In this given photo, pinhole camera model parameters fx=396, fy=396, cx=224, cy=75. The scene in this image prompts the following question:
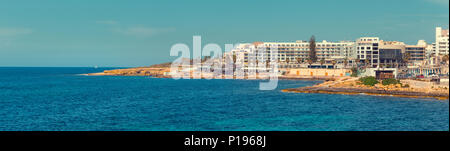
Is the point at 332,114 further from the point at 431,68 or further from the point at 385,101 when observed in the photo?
the point at 431,68

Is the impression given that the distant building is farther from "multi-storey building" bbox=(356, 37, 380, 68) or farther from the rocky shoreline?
the rocky shoreline

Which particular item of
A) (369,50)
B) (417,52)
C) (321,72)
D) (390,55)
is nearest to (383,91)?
(321,72)

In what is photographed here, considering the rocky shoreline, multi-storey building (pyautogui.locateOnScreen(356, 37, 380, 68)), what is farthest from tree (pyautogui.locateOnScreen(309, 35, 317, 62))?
the rocky shoreline

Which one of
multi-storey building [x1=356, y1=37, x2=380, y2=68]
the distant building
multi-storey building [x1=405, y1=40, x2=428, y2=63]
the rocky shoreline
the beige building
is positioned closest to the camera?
the rocky shoreline

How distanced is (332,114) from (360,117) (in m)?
3.78

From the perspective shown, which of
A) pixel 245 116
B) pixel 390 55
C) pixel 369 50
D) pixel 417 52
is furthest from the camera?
pixel 417 52

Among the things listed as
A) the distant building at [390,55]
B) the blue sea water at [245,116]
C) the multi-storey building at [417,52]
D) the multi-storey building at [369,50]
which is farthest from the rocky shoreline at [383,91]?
the multi-storey building at [417,52]

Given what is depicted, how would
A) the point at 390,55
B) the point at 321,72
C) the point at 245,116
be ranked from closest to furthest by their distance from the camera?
the point at 245,116, the point at 321,72, the point at 390,55

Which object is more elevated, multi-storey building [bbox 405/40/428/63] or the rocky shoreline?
multi-storey building [bbox 405/40/428/63]

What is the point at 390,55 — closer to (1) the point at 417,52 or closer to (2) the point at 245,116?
(1) the point at 417,52

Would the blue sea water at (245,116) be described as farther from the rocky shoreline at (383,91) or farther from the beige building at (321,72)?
the beige building at (321,72)

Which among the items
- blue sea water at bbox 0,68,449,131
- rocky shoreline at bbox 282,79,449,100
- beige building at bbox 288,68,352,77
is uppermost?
beige building at bbox 288,68,352,77

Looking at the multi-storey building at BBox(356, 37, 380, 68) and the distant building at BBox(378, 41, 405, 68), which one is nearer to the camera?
the distant building at BBox(378, 41, 405, 68)
